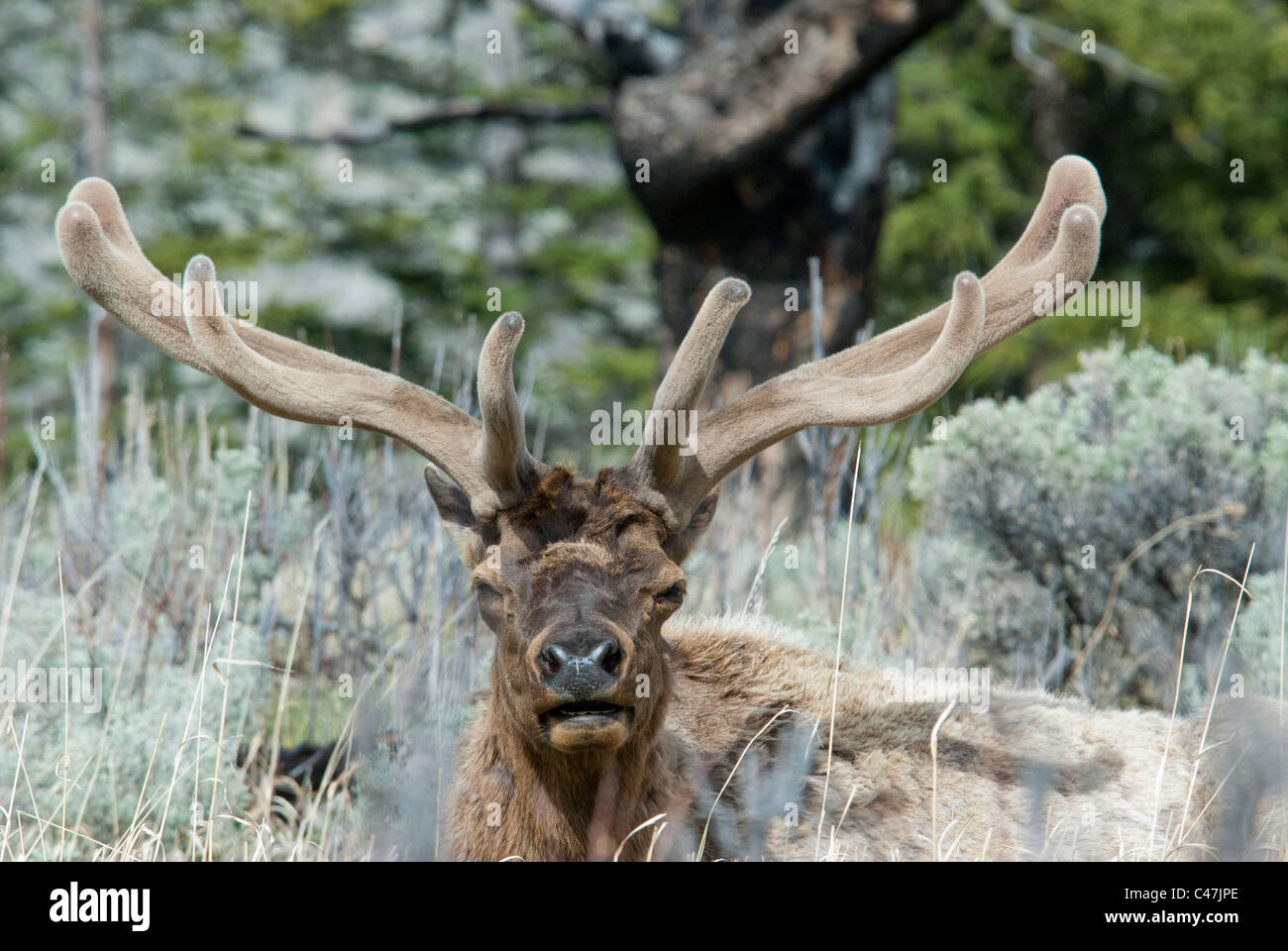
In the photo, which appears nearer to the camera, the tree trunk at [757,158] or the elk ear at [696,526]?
the elk ear at [696,526]

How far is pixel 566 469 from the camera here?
12.8ft

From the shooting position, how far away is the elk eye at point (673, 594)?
374 centimetres

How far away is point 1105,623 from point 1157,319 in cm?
1256

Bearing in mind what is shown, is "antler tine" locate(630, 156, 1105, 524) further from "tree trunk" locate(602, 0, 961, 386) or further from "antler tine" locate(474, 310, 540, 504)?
"tree trunk" locate(602, 0, 961, 386)

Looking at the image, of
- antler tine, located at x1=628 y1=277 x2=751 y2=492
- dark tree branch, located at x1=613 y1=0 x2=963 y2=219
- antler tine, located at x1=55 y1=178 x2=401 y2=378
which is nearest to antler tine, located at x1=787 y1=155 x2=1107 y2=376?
antler tine, located at x1=628 y1=277 x2=751 y2=492

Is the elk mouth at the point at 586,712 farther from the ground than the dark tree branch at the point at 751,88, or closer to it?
closer to it

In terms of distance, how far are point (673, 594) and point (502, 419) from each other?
681mm

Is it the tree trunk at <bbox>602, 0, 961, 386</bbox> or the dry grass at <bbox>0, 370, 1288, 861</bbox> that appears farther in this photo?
the tree trunk at <bbox>602, 0, 961, 386</bbox>

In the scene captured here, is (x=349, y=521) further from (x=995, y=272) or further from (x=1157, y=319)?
(x=1157, y=319)

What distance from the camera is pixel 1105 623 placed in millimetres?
5629

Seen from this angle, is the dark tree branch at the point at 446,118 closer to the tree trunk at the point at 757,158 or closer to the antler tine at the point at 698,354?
the tree trunk at the point at 757,158

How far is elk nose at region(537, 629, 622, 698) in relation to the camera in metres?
3.29

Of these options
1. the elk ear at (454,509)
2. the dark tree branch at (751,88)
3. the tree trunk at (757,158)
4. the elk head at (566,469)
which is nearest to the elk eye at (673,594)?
the elk head at (566,469)

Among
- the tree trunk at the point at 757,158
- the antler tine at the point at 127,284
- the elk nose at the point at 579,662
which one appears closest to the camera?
the elk nose at the point at 579,662
